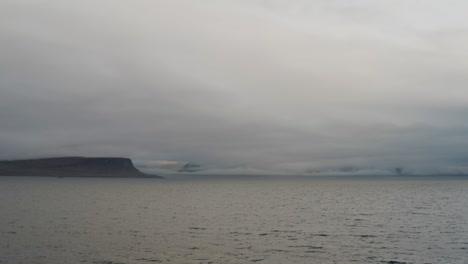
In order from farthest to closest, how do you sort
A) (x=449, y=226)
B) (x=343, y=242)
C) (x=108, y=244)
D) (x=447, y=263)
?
(x=449, y=226), (x=343, y=242), (x=108, y=244), (x=447, y=263)

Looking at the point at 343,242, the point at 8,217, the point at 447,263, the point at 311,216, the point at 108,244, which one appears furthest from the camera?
the point at 311,216

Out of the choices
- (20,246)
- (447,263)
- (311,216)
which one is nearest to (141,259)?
(20,246)

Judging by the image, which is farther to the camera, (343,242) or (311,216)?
(311,216)

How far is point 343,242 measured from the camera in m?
65.7

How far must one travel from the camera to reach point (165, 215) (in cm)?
10419

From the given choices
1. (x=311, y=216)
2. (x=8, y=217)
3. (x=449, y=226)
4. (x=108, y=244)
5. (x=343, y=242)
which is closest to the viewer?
(x=108, y=244)

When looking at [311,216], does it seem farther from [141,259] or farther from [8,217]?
[8,217]

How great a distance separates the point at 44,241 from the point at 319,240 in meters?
44.0

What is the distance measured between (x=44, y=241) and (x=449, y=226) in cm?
7885

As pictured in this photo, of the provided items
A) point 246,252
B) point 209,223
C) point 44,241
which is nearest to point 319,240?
point 246,252

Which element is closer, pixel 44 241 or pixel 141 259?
pixel 141 259

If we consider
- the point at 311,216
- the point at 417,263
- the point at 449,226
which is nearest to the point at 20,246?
the point at 417,263

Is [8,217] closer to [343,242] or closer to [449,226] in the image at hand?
[343,242]

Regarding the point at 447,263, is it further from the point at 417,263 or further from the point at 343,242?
the point at 343,242
